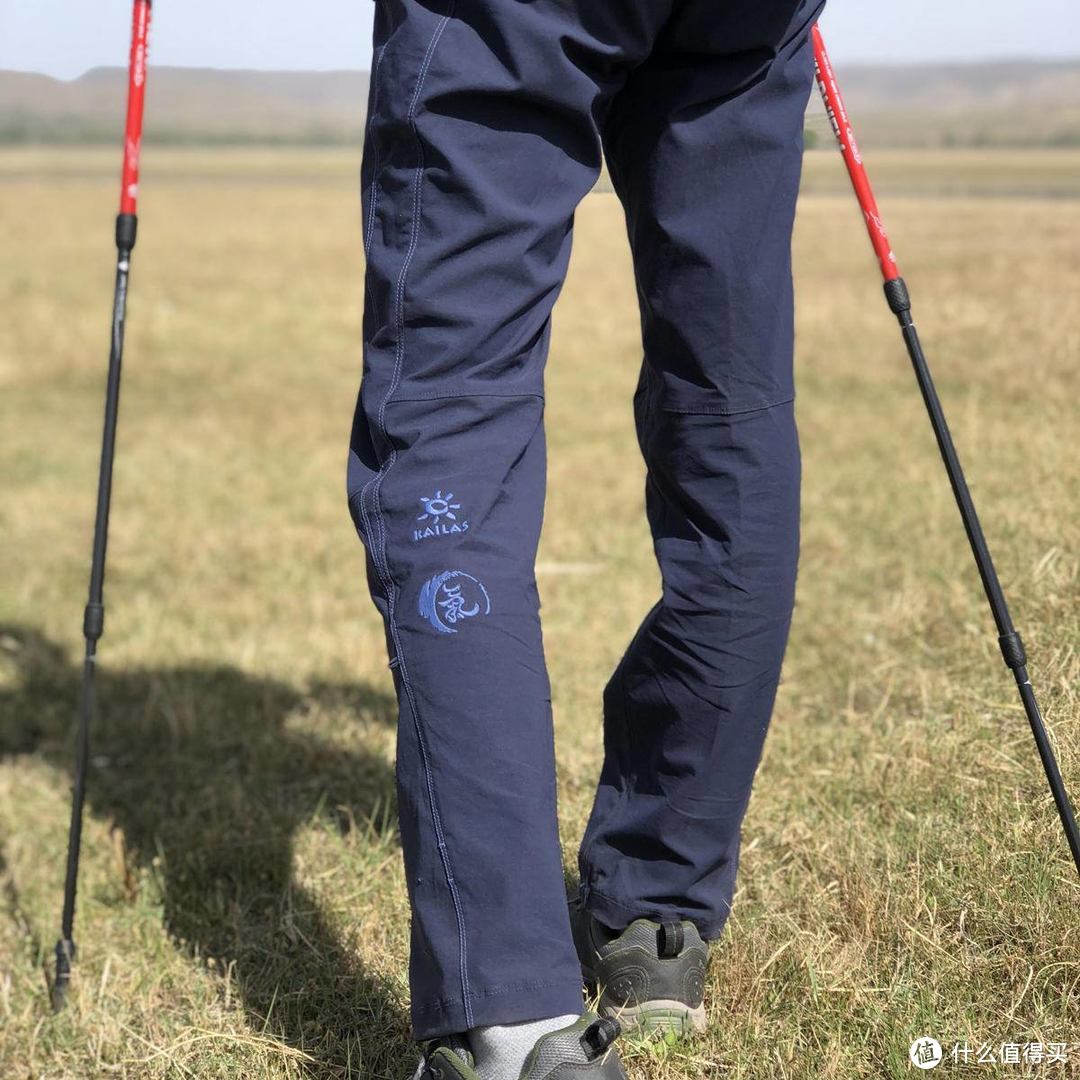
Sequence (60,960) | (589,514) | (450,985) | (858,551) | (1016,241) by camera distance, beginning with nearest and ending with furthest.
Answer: (450,985) < (60,960) < (858,551) < (1016,241) < (589,514)

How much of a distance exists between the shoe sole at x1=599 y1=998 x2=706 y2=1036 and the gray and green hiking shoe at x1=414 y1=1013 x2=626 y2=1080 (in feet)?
1.49

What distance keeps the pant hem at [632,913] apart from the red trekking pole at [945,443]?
22.2 inches

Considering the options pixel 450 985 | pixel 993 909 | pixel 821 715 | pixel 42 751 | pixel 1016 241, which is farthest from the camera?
pixel 1016 241

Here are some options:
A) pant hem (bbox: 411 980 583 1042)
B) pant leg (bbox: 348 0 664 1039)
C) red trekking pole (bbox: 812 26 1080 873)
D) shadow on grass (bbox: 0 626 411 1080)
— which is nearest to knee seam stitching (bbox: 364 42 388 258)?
pant leg (bbox: 348 0 664 1039)

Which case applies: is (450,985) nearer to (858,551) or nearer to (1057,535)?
(1057,535)

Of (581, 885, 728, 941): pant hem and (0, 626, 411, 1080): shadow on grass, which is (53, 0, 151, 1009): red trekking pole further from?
(581, 885, 728, 941): pant hem

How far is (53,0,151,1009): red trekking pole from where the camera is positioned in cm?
281

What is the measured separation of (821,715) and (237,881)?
1580 millimetres

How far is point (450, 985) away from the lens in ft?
5.63

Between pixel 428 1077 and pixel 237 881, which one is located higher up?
pixel 428 1077

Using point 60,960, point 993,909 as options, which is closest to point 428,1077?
point 993,909

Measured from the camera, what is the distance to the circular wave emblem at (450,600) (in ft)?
5.77

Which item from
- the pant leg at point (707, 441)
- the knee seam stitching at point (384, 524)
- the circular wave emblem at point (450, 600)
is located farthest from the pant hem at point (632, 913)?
the circular wave emblem at point (450, 600)

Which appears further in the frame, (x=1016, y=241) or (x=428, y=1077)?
(x=1016, y=241)
